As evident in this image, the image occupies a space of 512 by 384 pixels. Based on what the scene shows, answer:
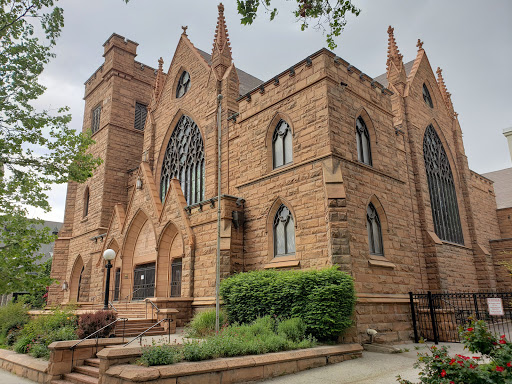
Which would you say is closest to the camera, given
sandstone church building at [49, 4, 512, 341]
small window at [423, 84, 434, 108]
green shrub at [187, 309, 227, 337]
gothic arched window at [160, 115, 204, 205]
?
green shrub at [187, 309, 227, 337]

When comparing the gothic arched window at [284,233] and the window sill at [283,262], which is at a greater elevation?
the gothic arched window at [284,233]

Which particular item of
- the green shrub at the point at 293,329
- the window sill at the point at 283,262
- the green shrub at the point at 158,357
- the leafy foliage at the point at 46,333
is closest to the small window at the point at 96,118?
the leafy foliage at the point at 46,333

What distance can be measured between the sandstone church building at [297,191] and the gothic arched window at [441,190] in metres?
0.07

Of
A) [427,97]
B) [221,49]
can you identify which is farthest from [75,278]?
[427,97]

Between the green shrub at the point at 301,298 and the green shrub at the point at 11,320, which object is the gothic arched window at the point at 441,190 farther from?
the green shrub at the point at 11,320

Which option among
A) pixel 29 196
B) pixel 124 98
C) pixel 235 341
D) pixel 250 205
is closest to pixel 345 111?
pixel 250 205

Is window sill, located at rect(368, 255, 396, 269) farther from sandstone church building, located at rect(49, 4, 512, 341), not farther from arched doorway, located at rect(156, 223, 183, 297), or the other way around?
arched doorway, located at rect(156, 223, 183, 297)

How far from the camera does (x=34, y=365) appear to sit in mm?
9766

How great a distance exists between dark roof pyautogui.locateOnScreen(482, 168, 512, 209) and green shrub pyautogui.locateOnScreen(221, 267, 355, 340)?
2353cm

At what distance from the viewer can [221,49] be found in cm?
2006

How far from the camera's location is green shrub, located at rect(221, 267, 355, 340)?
34.3 feet

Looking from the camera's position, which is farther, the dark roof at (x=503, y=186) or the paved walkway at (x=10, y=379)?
the dark roof at (x=503, y=186)

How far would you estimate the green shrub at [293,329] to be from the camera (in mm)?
10172

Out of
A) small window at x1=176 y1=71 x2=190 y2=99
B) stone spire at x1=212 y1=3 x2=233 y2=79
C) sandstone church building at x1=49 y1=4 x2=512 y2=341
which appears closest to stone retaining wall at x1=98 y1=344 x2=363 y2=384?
sandstone church building at x1=49 y1=4 x2=512 y2=341
